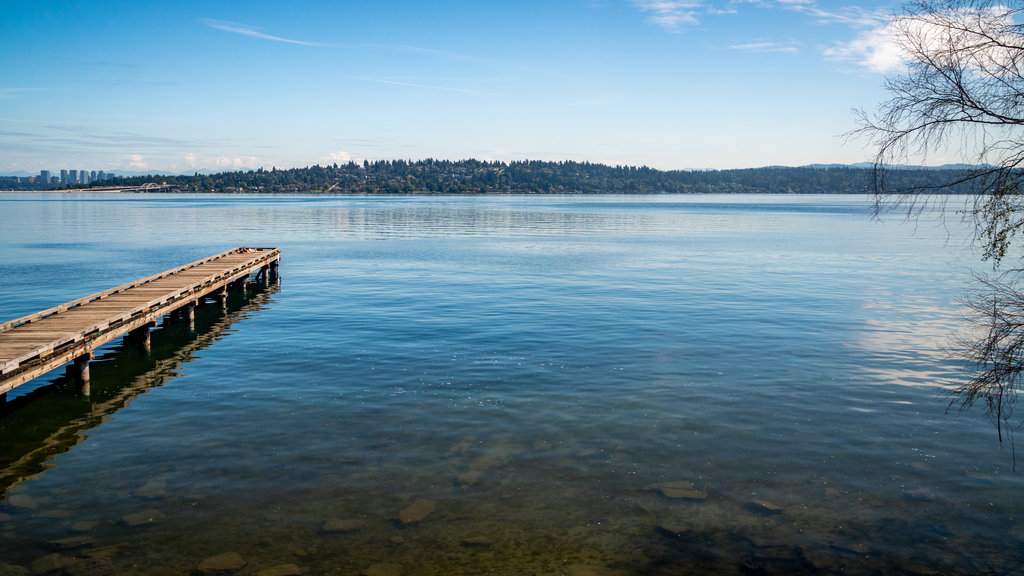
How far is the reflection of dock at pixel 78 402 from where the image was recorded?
13.7 m

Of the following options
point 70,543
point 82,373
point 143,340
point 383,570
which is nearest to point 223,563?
point 383,570

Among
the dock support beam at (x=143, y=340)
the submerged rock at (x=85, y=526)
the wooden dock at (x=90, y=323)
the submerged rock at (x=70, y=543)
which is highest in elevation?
the wooden dock at (x=90, y=323)

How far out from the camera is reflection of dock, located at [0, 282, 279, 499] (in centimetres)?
1370

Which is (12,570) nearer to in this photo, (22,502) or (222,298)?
(22,502)

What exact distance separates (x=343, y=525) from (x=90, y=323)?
14202 mm

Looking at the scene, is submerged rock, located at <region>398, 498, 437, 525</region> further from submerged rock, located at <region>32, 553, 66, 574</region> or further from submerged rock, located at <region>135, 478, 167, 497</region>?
submerged rock, located at <region>32, 553, 66, 574</region>

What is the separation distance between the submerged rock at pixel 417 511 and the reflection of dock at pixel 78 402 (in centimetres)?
703

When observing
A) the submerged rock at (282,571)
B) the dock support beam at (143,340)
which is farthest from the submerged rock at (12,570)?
the dock support beam at (143,340)

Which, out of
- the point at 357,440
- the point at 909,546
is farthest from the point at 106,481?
the point at 909,546

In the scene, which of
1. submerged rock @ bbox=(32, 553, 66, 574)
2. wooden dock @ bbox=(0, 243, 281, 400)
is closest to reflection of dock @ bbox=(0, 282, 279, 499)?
wooden dock @ bbox=(0, 243, 281, 400)

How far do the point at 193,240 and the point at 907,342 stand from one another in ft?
218

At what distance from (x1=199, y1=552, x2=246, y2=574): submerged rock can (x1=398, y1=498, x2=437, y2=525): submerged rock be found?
95.7 inches

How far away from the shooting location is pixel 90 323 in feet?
66.6

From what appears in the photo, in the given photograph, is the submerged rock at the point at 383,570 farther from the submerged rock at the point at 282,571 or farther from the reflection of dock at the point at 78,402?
the reflection of dock at the point at 78,402
